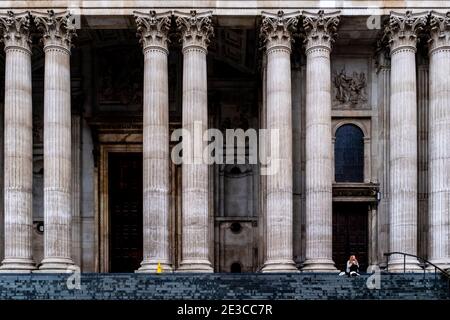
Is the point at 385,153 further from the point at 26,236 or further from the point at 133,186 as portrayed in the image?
the point at 26,236

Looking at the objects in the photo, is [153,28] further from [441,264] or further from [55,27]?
[441,264]

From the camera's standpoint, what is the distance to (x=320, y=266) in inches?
1389

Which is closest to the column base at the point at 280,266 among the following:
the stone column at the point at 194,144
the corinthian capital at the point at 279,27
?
the stone column at the point at 194,144

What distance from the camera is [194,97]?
36.4 m

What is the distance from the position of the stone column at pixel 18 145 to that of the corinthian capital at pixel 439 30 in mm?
17083

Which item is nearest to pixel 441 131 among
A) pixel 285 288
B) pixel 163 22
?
pixel 285 288

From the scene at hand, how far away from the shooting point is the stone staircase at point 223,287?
3062cm

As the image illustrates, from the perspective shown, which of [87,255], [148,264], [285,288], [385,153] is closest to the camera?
[285,288]

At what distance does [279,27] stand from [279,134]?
454cm

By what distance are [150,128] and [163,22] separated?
177 inches

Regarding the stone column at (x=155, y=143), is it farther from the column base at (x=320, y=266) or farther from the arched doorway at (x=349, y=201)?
the arched doorway at (x=349, y=201)

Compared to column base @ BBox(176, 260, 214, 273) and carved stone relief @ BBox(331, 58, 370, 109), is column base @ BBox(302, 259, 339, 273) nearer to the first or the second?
column base @ BBox(176, 260, 214, 273)

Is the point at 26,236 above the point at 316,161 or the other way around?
the other way around

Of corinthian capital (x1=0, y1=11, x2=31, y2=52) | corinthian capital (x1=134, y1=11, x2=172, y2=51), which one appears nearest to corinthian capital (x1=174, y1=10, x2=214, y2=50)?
corinthian capital (x1=134, y1=11, x2=172, y2=51)
